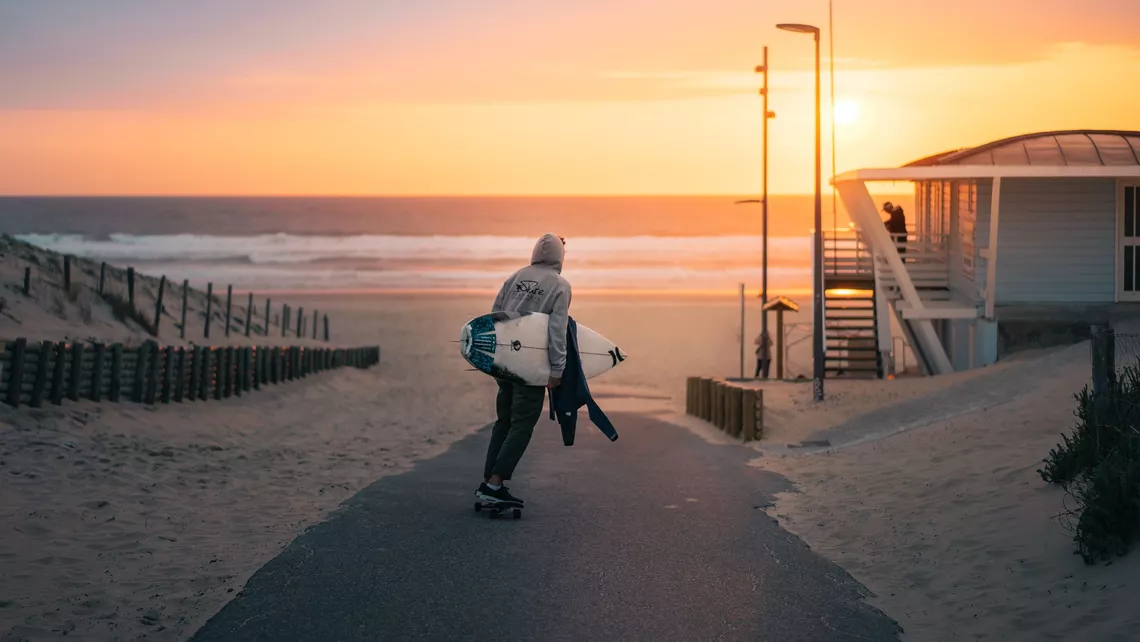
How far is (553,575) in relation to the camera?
721cm

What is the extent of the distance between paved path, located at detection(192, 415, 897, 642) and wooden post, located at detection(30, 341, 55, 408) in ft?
17.4

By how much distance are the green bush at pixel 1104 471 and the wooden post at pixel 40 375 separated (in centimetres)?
1062

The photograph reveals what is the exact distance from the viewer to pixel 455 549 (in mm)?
7820

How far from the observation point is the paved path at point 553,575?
616 cm

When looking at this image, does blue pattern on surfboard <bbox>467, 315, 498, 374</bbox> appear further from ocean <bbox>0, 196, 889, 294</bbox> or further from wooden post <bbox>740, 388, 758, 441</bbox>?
ocean <bbox>0, 196, 889, 294</bbox>

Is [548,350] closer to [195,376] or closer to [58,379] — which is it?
[58,379]

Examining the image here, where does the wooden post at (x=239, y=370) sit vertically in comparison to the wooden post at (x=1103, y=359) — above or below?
below

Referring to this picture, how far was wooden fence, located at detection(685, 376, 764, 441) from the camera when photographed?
1725 centimetres

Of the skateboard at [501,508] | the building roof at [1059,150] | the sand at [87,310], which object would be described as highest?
the building roof at [1059,150]

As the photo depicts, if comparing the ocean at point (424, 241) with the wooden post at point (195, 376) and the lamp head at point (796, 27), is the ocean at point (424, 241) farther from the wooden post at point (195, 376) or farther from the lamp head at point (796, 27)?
the wooden post at point (195, 376)

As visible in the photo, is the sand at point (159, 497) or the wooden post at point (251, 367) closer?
the sand at point (159, 497)

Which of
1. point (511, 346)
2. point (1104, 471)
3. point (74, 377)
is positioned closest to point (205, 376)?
point (74, 377)

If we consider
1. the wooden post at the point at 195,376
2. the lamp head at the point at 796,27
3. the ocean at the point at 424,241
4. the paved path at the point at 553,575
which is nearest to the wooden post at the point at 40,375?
the wooden post at the point at 195,376

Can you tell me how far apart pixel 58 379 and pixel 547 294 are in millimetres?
7921
